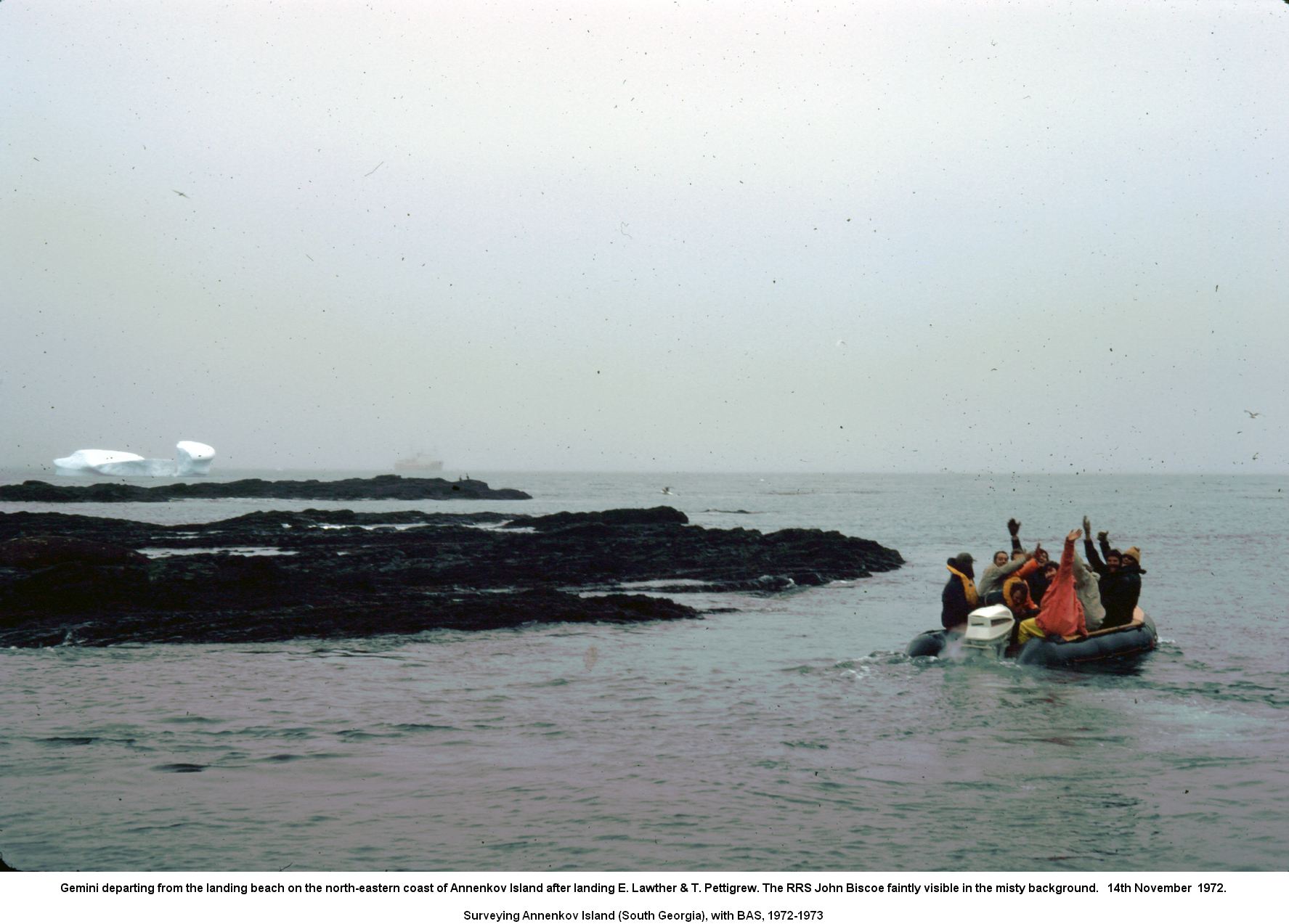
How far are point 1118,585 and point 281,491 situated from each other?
296ft

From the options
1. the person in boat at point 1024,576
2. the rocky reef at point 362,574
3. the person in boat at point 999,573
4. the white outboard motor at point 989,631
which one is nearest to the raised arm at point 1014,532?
the person in boat at point 999,573

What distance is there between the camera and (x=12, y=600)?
62.0ft

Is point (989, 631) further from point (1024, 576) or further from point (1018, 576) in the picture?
point (1024, 576)

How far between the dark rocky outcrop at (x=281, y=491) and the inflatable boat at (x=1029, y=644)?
70.7 metres

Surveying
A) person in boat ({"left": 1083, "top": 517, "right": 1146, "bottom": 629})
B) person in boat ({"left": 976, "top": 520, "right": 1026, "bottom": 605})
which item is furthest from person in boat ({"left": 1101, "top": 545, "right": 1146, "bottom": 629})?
person in boat ({"left": 976, "top": 520, "right": 1026, "bottom": 605})

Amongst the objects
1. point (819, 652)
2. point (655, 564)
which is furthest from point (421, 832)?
point (655, 564)

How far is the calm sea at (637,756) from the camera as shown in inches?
290

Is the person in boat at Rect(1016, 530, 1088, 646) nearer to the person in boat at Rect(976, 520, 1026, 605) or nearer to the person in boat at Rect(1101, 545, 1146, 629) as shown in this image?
the person in boat at Rect(976, 520, 1026, 605)

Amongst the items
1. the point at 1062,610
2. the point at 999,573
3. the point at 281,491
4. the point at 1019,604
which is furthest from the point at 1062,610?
the point at 281,491

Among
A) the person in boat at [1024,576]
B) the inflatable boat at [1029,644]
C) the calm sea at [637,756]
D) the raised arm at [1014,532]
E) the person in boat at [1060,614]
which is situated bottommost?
the calm sea at [637,756]

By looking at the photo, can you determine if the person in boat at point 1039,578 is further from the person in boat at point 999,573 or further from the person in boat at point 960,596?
the person in boat at point 960,596

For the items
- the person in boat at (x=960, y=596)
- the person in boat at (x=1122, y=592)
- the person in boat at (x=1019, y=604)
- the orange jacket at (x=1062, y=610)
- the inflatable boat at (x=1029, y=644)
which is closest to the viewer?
the inflatable boat at (x=1029, y=644)

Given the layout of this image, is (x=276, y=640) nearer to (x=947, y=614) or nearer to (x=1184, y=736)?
(x=947, y=614)
